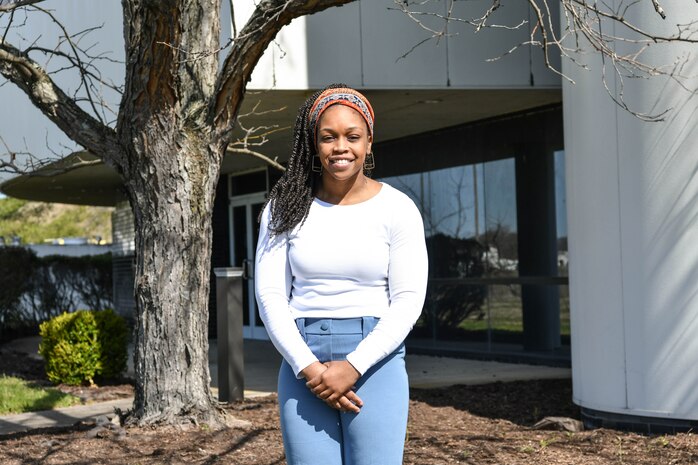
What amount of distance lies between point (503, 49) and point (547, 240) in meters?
2.83

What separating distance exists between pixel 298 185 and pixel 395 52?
281 inches

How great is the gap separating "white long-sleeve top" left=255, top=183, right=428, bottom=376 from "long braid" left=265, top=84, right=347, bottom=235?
0.03m

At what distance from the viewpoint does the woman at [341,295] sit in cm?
303

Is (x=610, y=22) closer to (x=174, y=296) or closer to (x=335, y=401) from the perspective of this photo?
(x=174, y=296)

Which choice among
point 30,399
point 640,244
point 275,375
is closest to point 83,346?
point 30,399

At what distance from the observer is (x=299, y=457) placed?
3066 millimetres

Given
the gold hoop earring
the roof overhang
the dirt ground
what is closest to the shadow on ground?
the dirt ground

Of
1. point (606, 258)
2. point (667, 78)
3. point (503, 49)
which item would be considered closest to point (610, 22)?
point (667, 78)

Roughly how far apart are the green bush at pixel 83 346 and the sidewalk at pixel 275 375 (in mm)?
1232

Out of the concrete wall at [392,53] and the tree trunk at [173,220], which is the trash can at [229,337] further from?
the concrete wall at [392,53]

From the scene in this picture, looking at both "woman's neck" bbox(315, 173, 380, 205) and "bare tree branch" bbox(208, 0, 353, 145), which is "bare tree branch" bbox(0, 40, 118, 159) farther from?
"woman's neck" bbox(315, 173, 380, 205)

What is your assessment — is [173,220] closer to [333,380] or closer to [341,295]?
[341,295]

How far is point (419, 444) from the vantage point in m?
6.71

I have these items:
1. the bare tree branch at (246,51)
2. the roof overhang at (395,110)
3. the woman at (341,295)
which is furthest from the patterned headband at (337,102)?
the roof overhang at (395,110)
